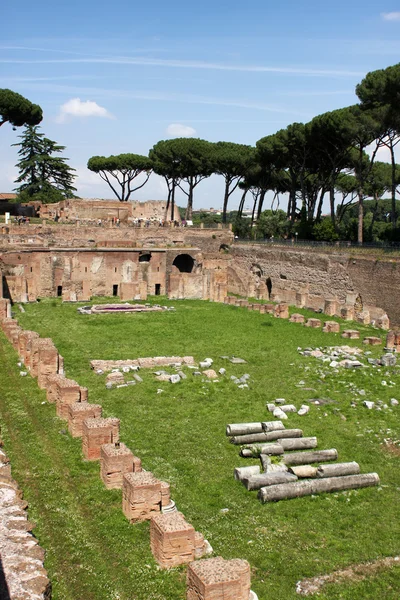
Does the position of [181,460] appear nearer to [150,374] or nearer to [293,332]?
[150,374]

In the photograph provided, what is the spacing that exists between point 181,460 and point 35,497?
2.33 metres

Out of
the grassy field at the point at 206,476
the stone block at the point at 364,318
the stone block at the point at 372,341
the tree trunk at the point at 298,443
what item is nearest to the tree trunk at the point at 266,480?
the grassy field at the point at 206,476

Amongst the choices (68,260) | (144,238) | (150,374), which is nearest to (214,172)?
(144,238)

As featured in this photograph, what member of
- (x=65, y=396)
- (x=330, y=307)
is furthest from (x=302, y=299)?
(x=65, y=396)

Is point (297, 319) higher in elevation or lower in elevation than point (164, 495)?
higher

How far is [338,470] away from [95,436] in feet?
11.8

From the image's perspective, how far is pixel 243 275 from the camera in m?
33.9

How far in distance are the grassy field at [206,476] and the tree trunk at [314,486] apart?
130mm

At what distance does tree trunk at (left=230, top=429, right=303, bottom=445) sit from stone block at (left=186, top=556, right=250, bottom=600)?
4249 mm

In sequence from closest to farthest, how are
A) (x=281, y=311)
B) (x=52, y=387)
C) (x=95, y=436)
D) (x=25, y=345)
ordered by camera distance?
(x=95, y=436) < (x=52, y=387) < (x=25, y=345) < (x=281, y=311)

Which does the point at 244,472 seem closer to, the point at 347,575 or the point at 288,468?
the point at 288,468

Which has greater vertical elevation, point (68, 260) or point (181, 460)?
point (68, 260)

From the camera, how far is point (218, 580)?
555 centimetres

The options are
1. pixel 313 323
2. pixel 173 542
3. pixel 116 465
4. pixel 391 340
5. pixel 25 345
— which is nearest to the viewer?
pixel 173 542
